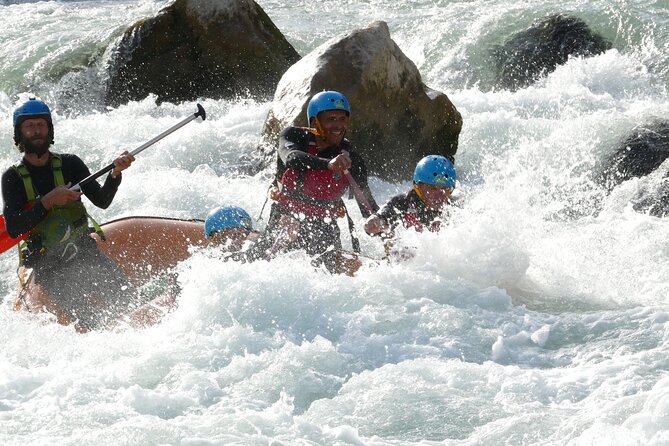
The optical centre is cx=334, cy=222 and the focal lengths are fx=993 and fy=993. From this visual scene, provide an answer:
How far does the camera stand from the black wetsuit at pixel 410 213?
6680 mm

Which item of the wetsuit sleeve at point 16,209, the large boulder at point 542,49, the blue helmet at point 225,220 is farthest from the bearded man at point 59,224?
the large boulder at point 542,49

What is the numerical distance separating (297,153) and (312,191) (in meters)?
0.34

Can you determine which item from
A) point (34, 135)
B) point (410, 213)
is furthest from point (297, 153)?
point (34, 135)

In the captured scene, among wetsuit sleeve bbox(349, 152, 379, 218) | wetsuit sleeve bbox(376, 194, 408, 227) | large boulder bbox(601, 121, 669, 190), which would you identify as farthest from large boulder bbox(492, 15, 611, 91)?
wetsuit sleeve bbox(349, 152, 379, 218)

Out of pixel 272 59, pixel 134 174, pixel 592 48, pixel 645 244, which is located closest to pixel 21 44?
pixel 272 59

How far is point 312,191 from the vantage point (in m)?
6.59

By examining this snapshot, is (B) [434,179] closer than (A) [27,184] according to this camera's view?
No

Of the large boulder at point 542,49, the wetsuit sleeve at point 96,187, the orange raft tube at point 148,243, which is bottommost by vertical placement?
the large boulder at point 542,49

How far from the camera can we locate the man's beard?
5984mm

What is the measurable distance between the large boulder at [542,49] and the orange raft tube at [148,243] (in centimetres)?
648

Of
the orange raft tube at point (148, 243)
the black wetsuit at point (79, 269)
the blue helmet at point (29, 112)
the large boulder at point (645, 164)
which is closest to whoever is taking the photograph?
the blue helmet at point (29, 112)

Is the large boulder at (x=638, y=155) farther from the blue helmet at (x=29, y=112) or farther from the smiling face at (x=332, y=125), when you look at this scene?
the blue helmet at (x=29, y=112)

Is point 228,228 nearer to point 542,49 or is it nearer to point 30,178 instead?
point 30,178

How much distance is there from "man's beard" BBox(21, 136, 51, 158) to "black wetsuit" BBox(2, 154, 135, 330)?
0.31 feet
